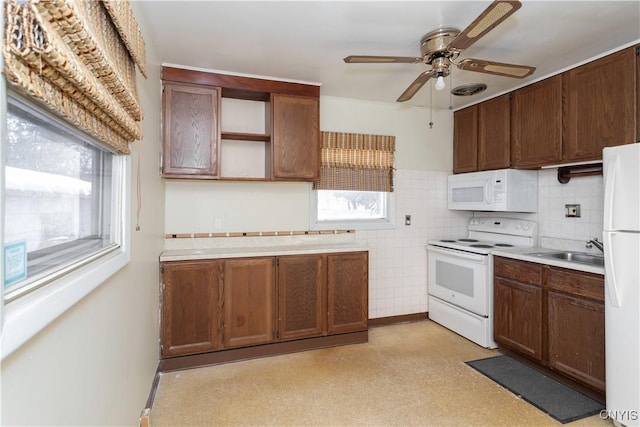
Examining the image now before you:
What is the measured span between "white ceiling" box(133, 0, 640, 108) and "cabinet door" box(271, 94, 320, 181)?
0.26 m

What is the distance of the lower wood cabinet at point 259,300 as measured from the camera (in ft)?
8.77

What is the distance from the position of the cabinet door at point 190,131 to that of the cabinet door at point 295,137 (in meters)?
0.52

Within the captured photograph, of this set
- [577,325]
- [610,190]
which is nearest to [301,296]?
[577,325]

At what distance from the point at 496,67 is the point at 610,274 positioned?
4.78 feet

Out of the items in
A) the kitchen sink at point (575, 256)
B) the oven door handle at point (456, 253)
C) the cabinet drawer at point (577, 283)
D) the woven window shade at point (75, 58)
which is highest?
the woven window shade at point (75, 58)

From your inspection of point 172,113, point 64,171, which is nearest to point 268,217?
point 172,113

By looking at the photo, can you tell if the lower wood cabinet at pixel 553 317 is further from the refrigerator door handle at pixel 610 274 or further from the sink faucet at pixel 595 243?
the sink faucet at pixel 595 243

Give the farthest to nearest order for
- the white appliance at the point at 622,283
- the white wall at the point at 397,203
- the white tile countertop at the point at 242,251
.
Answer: the white wall at the point at 397,203 → the white tile countertop at the point at 242,251 → the white appliance at the point at 622,283

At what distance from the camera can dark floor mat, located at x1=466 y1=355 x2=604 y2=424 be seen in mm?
2143

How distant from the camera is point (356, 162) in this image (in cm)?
358

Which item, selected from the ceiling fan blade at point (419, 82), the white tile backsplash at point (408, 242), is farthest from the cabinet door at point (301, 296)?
the ceiling fan blade at point (419, 82)

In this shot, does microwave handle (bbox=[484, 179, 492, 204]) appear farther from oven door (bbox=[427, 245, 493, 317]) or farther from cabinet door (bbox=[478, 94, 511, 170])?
oven door (bbox=[427, 245, 493, 317])

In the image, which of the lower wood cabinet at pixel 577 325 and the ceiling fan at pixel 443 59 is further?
the lower wood cabinet at pixel 577 325

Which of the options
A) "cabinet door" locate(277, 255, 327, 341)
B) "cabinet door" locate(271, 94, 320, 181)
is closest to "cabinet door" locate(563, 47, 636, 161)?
"cabinet door" locate(271, 94, 320, 181)
